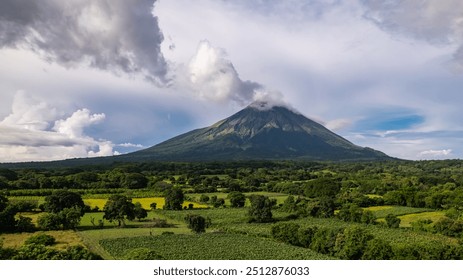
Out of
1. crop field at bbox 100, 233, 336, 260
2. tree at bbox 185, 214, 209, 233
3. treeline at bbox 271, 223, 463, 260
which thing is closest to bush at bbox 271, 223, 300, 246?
treeline at bbox 271, 223, 463, 260

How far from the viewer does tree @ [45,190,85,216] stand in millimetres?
18234

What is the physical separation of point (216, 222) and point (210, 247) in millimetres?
7402

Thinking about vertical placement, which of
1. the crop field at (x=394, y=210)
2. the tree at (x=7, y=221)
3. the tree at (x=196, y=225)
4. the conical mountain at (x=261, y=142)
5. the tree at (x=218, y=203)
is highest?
the conical mountain at (x=261, y=142)

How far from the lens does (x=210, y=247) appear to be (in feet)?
41.3

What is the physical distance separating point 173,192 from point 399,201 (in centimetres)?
1750

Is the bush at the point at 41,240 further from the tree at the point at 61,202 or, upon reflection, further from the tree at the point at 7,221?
the tree at the point at 61,202

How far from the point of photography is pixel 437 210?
1022 inches

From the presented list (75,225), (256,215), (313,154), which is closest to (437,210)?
(256,215)

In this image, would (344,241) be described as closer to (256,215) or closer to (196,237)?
(196,237)

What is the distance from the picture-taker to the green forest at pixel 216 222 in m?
10.9

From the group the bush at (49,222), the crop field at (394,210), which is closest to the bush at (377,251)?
the bush at (49,222)

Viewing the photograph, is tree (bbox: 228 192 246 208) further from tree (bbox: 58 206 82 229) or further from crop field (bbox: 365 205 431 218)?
tree (bbox: 58 206 82 229)

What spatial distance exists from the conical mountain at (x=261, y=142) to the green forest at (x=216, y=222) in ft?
159
